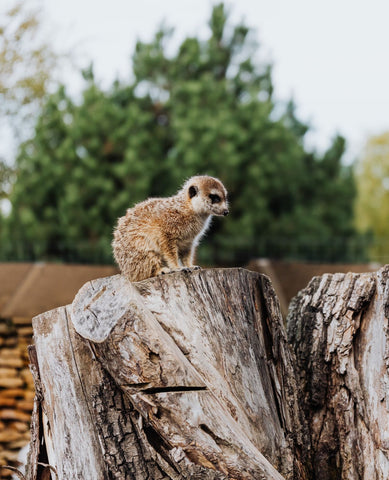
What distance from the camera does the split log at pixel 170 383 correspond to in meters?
2.26

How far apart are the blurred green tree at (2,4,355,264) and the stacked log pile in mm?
5599

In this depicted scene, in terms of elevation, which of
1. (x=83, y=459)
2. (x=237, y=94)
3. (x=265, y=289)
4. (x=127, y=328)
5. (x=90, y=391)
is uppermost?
(x=237, y=94)

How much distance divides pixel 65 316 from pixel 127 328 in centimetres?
50

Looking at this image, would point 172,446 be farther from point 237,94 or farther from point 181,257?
point 237,94

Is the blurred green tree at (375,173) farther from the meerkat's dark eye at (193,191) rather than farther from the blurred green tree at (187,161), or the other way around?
the meerkat's dark eye at (193,191)

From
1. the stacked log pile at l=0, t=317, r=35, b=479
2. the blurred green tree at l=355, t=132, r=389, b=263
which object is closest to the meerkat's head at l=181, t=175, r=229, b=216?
the stacked log pile at l=0, t=317, r=35, b=479

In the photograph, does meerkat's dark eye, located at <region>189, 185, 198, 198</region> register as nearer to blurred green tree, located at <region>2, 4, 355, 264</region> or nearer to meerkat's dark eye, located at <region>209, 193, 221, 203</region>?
meerkat's dark eye, located at <region>209, 193, 221, 203</region>

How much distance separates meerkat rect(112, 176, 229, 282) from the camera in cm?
328

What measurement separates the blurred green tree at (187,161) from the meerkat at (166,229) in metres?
8.27

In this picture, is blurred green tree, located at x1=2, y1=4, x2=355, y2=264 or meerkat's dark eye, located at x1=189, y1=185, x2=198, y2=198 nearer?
meerkat's dark eye, located at x1=189, y1=185, x2=198, y2=198

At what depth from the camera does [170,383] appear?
7.47 feet

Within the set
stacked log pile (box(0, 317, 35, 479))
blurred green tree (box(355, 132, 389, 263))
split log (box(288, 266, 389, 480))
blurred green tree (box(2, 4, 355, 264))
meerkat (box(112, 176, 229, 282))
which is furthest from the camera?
blurred green tree (box(355, 132, 389, 263))

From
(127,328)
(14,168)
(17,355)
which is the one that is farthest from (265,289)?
(14,168)

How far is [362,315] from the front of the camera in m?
2.88
